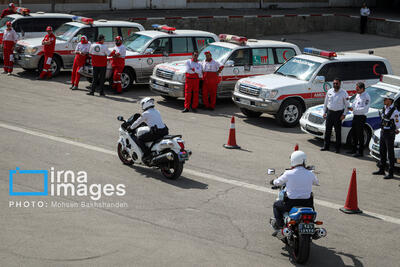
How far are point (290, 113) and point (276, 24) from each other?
63.9ft

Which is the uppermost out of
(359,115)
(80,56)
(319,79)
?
(80,56)

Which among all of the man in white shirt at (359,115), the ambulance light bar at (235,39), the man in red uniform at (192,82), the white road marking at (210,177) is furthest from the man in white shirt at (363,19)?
the white road marking at (210,177)

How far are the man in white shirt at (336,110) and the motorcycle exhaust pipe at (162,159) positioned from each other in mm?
4838

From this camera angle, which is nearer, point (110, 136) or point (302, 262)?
point (302, 262)

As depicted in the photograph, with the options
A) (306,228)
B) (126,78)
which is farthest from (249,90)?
(306,228)

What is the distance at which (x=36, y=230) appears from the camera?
8.96 meters

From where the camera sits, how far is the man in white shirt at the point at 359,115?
14.3m

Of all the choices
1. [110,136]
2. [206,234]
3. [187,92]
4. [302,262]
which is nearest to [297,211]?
[302,262]

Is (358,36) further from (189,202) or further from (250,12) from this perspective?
(189,202)

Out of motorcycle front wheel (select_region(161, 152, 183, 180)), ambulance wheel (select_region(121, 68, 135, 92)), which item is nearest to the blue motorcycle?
motorcycle front wheel (select_region(161, 152, 183, 180))

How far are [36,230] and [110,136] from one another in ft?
19.4

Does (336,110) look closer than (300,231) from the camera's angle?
No

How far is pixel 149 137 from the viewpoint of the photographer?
1191 cm

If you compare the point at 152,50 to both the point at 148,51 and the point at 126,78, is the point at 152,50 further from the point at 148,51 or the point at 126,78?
the point at 126,78
